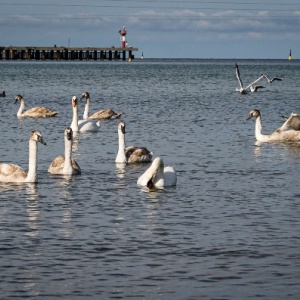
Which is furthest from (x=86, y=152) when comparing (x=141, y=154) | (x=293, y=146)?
(x=293, y=146)

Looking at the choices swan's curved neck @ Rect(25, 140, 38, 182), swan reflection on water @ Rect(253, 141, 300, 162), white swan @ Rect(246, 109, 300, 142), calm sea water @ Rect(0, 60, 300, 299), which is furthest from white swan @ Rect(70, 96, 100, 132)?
swan's curved neck @ Rect(25, 140, 38, 182)

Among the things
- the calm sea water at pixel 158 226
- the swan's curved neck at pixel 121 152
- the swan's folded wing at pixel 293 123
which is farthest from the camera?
the swan's folded wing at pixel 293 123

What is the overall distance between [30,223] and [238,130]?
2153cm

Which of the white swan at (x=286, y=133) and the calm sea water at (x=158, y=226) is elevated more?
the white swan at (x=286, y=133)

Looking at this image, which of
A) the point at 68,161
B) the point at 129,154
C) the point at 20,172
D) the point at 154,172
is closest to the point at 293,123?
the point at 129,154

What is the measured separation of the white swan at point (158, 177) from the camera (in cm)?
2186

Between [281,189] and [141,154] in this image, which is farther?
[141,154]

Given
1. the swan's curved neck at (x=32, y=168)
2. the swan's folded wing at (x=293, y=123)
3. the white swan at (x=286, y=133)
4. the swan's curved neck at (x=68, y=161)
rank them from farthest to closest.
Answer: the swan's folded wing at (x=293, y=123) < the white swan at (x=286, y=133) < the swan's curved neck at (x=68, y=161) < the swan's curved neck at (x=32, y=168)

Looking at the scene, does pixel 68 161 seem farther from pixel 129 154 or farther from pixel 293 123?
pixel 293 123

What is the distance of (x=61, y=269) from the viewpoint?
1430cm

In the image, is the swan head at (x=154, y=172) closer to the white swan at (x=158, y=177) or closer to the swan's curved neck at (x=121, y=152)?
the white swan at (x=158, y=177)

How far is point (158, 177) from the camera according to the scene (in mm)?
22047

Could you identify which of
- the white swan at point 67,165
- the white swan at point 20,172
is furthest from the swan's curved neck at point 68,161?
the white swan at point 20,172

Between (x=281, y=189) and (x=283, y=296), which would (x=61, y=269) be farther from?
(x=281, y=189)
